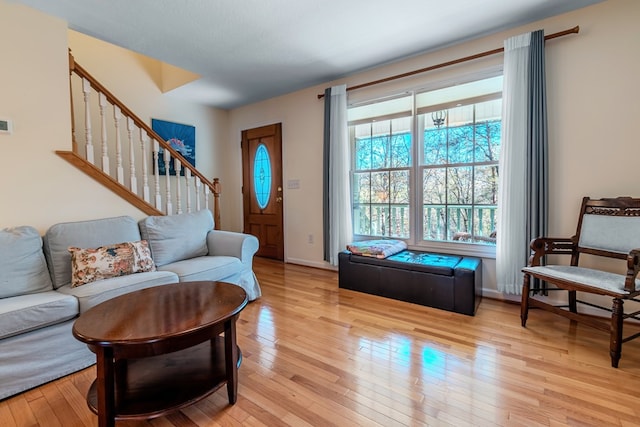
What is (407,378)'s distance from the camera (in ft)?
5.38

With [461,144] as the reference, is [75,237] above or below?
below

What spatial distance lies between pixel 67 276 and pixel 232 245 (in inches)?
48.5

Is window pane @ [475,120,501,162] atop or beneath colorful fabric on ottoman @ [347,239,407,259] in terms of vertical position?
atop

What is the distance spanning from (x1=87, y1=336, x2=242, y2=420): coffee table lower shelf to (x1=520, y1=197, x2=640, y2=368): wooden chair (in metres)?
2.18

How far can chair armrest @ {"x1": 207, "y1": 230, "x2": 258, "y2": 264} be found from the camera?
282 centimetres

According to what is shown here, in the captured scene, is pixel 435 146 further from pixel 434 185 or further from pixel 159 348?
pixel 159 348

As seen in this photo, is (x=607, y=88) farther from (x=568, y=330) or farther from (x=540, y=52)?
(x=568, y=330)

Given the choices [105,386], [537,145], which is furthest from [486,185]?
[105,386]

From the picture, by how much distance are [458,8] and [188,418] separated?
10.7 feet

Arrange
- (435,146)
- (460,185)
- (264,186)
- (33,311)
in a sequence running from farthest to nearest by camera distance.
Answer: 1. (264,186)
2. (435,146)
3. (460,185)
4. (33,311)

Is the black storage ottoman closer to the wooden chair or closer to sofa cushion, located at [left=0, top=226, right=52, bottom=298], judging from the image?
the wooden chair

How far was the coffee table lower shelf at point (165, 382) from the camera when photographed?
1.25 metres

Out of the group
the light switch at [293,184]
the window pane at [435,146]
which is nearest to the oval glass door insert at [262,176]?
the light switch at [293,184]

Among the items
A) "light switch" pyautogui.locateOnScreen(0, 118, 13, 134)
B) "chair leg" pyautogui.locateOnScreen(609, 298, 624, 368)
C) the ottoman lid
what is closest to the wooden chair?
"chair leg" pyautogui.locateOnScreen(609, 298, 624, 368)
